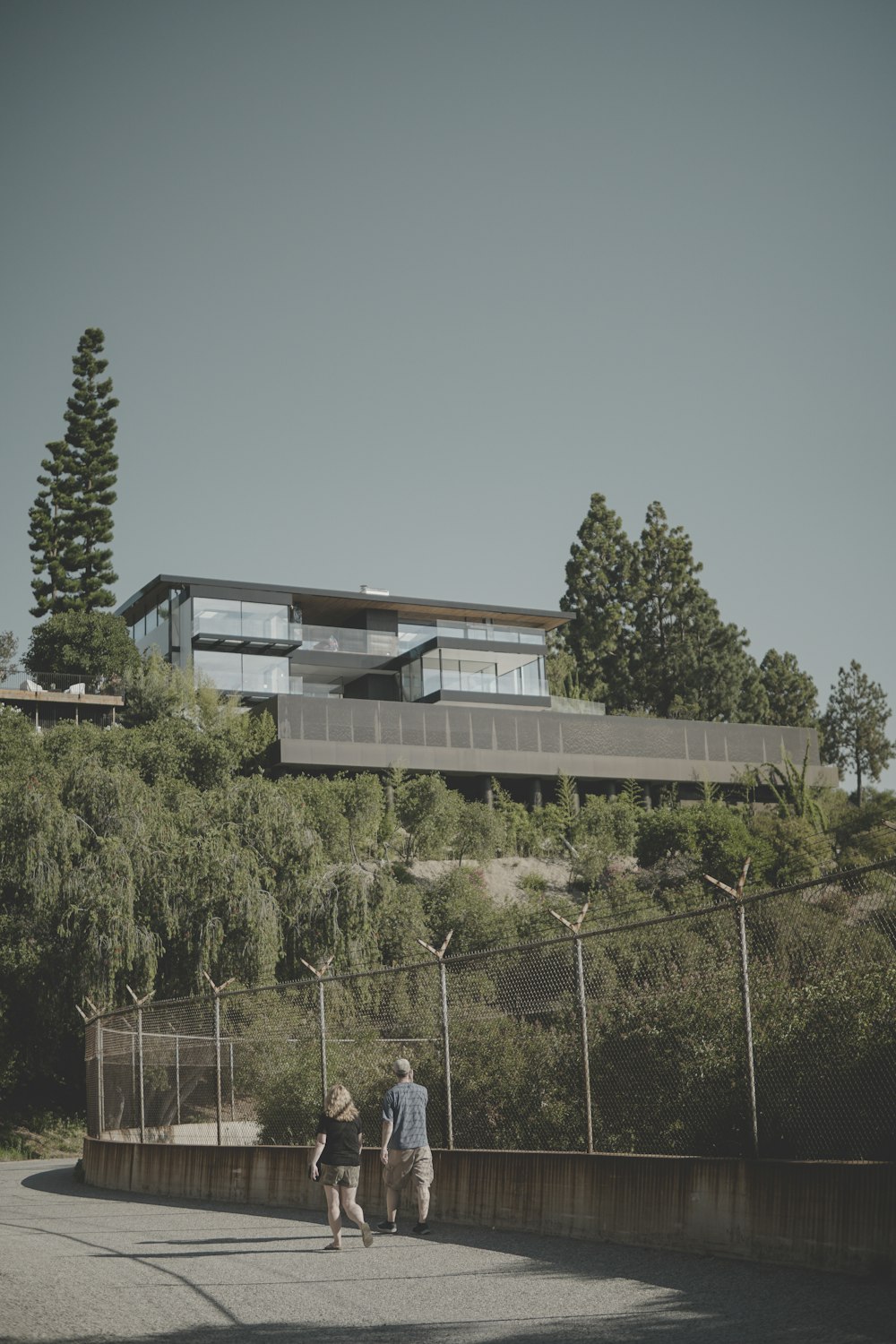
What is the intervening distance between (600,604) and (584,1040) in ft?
226

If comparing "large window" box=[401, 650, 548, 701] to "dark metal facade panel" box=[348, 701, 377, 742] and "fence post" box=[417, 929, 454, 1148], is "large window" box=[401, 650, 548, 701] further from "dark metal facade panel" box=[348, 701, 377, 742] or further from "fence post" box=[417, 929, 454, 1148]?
"fence post" box=[417, 929, 454, 1148]

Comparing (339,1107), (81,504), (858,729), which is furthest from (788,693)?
(339,1107)

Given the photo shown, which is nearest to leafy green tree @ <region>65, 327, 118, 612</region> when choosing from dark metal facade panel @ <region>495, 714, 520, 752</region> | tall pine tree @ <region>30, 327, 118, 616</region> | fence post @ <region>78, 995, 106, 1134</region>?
tall pine tree @ <region>30, 327, 118, 616</region>

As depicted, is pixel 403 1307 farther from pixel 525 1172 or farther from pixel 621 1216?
pixel 525 1172

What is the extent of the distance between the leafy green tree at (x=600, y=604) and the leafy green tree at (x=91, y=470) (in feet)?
85.6

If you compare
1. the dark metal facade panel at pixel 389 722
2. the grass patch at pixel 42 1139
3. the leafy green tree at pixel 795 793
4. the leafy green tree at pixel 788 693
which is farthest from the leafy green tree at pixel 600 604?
the grass patch at pixel 42 1139

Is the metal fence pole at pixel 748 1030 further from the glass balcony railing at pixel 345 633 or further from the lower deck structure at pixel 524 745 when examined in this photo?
the glass balcony railing at pixel 345 633

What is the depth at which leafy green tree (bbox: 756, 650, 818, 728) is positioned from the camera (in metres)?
82.1

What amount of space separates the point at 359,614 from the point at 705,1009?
54721 millimetres

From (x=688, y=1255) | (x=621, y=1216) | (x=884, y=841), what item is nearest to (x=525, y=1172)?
(x=621, y=1216)

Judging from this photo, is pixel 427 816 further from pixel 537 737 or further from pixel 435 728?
pixel 537 737

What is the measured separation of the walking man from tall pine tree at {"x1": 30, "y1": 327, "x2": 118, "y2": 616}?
56.1m

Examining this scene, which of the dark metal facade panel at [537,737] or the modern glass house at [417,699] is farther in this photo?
the modern glass house at [417,699]

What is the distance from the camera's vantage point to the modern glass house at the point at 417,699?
55.4 m
